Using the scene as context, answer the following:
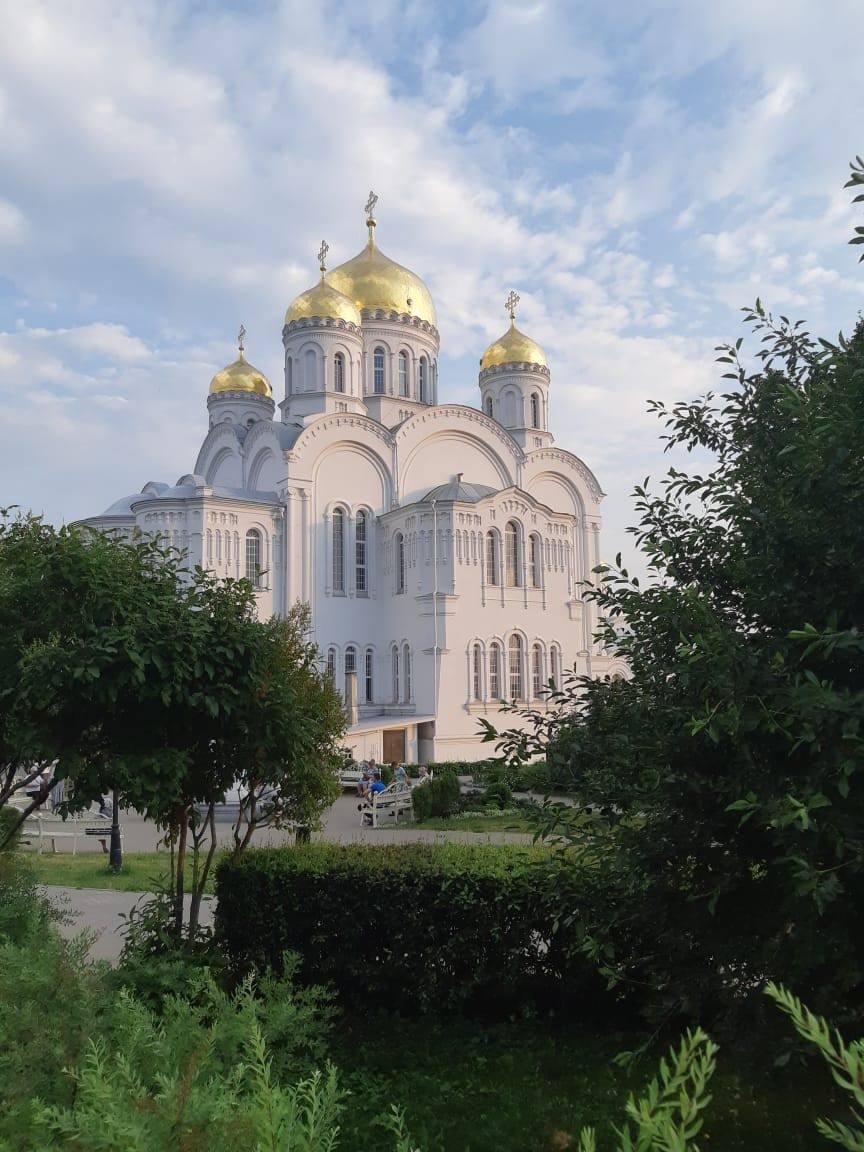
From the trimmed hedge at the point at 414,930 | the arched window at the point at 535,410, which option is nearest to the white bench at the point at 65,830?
the trimmed hedge at the point at 414,930

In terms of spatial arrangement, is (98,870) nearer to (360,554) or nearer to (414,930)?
(414,930)

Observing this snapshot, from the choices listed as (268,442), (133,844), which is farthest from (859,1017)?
(268,442)

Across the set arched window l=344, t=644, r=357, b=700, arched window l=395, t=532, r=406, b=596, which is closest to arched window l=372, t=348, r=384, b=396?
arched window l=395, t=532, r=406, b=596

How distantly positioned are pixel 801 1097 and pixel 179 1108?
377 centimetres

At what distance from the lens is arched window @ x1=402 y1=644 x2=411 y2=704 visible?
30.1 metres

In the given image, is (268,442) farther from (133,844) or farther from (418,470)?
(133,844)

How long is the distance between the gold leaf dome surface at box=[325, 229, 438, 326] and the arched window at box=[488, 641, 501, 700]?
1388 cm

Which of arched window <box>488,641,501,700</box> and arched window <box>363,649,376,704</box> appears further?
arched window <box>363,649,376,704</box>

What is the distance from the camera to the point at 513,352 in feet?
128

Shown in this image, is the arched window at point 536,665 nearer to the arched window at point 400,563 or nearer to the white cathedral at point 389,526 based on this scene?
the white cathedral at point 389,526

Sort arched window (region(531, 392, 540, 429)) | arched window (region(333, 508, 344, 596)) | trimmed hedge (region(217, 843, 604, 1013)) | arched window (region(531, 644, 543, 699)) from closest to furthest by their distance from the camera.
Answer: trimmed hedge (region(217, 843, 604, 1013))
arched window (region(333, 508, 344, 596))
arched window (region(531, 644, 543, 699))
arched window (region(531, 392, 540, 429))

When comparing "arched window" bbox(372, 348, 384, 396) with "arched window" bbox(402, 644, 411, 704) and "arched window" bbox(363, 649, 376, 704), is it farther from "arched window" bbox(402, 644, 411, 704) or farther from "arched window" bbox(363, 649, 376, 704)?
"arched window" bbox(402, 644, 411, 704)

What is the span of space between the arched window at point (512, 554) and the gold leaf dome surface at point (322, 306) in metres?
9.63

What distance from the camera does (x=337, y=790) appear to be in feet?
26.5
